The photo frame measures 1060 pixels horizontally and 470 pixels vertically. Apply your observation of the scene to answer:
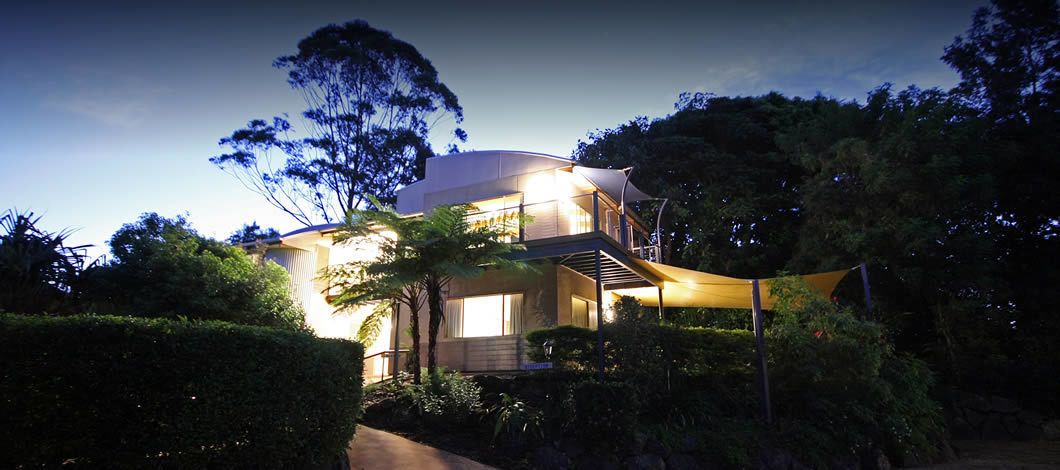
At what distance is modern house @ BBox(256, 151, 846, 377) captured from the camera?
578 inches

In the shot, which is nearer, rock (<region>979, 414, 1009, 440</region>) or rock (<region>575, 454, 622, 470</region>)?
rock (<region>575, 454, 622, 470</region>)

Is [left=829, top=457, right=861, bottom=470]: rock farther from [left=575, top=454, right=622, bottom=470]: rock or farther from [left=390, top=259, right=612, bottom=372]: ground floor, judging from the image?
[left=390, top=259, right=612, bottom=372]: ground floor

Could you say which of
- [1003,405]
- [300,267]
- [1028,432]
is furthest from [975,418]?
[300,267]

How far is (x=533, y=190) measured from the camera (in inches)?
645

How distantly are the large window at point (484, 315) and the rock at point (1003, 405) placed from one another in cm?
1324

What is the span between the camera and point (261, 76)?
50.1ft

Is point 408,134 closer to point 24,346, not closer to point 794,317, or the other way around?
point 794,317

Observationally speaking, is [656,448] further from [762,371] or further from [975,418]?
[975,418]

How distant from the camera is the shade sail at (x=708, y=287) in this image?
46.7ft

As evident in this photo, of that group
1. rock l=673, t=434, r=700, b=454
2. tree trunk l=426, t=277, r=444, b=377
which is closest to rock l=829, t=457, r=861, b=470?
rock l=673, t=434, r=700, b=454

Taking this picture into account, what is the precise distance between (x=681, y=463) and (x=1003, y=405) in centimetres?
1255

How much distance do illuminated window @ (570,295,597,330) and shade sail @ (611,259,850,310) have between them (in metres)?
1.49

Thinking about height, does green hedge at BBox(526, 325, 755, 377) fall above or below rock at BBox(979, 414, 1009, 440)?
above

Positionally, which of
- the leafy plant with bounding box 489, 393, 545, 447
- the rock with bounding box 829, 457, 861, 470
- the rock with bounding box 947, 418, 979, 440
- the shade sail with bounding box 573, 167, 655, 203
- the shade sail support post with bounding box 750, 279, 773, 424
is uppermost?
the shade sail with bounding box 573, 167, 655, 203
